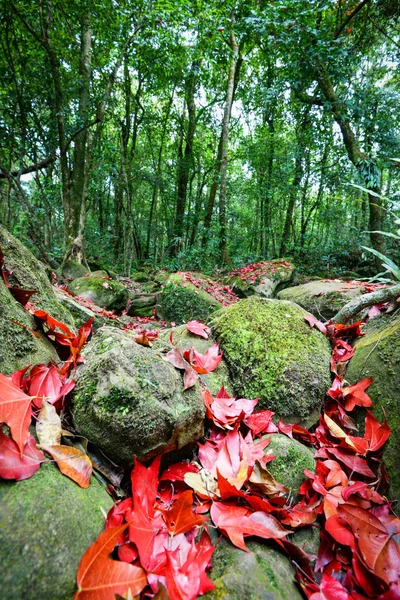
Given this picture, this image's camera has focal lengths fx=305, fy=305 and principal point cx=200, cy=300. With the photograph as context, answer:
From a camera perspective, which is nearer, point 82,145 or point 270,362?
point 270,362

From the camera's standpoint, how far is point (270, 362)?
5.87ft

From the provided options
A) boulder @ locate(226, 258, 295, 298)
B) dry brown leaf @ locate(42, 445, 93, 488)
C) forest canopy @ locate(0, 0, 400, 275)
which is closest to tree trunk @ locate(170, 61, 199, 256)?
forest canopy @ locate(0, 0, 400, 275)

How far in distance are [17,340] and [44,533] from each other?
2.72ft

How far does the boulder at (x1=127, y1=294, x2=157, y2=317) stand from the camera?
5.70m

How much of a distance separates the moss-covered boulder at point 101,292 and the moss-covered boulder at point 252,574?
4758 mm

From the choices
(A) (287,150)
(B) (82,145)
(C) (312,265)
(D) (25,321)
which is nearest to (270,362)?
(D) (25,321)

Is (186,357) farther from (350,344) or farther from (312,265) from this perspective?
(312,265)

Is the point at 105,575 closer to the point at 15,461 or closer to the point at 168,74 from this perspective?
the point at 15,461

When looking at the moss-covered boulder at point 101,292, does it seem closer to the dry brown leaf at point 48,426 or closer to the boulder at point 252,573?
the dry brown leaf at point 48,426

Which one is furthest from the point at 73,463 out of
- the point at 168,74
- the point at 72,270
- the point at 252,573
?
the point at 168,74

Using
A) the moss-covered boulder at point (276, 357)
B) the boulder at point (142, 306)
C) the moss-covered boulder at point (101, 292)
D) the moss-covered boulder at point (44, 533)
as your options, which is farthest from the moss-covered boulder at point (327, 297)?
the moss-covered boulder at point (44, 533)

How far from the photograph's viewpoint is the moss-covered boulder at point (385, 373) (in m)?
1.31

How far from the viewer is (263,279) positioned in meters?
6.89

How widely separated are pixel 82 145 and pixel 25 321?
6602 millimetres
